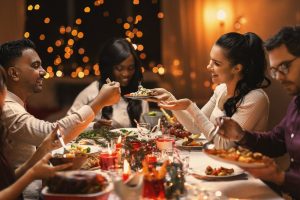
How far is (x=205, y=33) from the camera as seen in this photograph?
266 inches

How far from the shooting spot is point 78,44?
6.77 m

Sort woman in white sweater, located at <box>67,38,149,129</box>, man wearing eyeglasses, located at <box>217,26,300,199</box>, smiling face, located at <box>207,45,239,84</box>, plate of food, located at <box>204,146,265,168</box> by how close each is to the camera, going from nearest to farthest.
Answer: plate of food, located at <box>204,146,265,168</box>
man wearing eyeglasses, located at <box>217,26,300,199</box>
smiling face, located at <box>207,45,239,84</box>
woman in white sweater, located at <box>67,38,149,129</box>

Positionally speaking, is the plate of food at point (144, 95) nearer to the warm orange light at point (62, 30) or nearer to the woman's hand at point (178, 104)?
the woman's hand at point (178, 104)

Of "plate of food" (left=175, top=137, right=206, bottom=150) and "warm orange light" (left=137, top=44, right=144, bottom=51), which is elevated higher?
"warm orange light" (left=137, top=44, right=144, bottom=51)

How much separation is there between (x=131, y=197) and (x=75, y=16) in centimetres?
557

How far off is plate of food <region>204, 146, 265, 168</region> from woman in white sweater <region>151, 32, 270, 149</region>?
73 centimetres

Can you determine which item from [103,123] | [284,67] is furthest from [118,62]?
[284,67]

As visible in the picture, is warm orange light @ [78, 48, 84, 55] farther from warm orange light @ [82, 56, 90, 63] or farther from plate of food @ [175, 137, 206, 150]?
plate of food @ [175, 137, 206, 150]

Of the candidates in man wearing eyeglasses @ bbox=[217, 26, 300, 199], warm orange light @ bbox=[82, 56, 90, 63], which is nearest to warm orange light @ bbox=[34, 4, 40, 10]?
warm orange light @ bbox=[82, 56, 90, 63]

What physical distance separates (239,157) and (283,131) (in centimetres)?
64

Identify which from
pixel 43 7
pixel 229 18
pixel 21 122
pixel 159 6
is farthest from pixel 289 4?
pixel 21 122

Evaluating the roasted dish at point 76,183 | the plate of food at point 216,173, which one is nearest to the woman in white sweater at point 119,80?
the plate of food at point 216,173

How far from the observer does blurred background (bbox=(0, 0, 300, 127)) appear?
6551 millimetres

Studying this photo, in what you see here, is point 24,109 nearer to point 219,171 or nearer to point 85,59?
point 219,171
